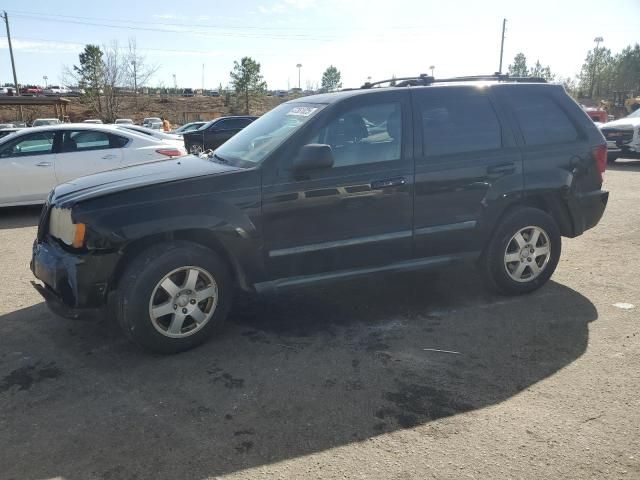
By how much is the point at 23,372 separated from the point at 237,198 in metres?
1.86

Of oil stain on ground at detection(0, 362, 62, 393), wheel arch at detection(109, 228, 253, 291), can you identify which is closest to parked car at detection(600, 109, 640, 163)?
wheel arch at detection(109, 228, 253, 291)

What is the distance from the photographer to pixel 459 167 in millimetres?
4363

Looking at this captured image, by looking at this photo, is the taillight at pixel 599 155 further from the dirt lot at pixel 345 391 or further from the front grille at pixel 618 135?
the front grille at pixel 618 135

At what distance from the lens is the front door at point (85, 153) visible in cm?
866

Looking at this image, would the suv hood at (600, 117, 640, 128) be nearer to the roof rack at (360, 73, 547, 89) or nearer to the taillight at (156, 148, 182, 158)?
the roof rack at (360, 73, 547, 89)

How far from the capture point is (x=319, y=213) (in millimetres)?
3961

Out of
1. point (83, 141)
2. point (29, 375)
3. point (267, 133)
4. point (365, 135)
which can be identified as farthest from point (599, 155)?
point (83, 141)

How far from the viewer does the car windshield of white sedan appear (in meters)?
4.07

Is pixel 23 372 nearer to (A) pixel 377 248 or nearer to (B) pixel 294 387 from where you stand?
(B) pixel 294 387

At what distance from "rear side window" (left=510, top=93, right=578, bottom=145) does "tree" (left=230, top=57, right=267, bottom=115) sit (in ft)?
168

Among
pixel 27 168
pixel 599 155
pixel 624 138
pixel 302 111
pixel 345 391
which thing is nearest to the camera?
pixel 345 391

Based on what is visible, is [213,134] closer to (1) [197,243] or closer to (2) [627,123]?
(2) [627,123]

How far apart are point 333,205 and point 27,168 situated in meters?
6.67

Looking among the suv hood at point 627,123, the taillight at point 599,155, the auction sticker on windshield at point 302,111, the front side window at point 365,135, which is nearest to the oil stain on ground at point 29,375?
the front side window at point 365,135
